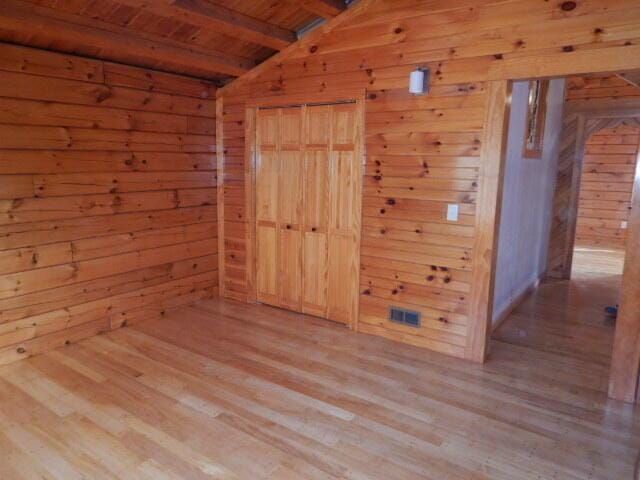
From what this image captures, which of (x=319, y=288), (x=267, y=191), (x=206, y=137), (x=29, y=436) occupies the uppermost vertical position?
(x=206, y=137)

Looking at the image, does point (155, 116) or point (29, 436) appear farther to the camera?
point (155, 116)

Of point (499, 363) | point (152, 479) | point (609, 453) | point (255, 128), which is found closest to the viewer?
point (152, 479)

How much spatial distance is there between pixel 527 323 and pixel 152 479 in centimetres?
350

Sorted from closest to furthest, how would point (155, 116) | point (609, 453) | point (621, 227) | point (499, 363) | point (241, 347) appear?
1. point (609, 453)
2. point (499, 363)
3. point (241, 347)
4. point (155, 116)
5. point (621, 227)

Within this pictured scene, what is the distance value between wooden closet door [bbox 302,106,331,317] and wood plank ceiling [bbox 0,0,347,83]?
0.77m

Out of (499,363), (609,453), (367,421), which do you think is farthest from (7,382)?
(609,453)

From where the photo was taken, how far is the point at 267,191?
4406mm

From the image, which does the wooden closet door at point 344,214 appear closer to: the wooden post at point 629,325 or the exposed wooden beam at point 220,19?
the exposed wooden beam at point 220,19

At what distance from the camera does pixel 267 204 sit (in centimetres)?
443

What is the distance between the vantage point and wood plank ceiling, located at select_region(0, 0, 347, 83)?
2.88 meters

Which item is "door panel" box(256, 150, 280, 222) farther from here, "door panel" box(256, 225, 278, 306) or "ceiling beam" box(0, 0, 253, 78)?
"ceiling beam" box(0, 0, 253, 78)

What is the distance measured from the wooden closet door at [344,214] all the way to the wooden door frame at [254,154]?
20 mm

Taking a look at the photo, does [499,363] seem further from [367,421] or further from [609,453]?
[367,421]

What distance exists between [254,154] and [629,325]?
133 inches
